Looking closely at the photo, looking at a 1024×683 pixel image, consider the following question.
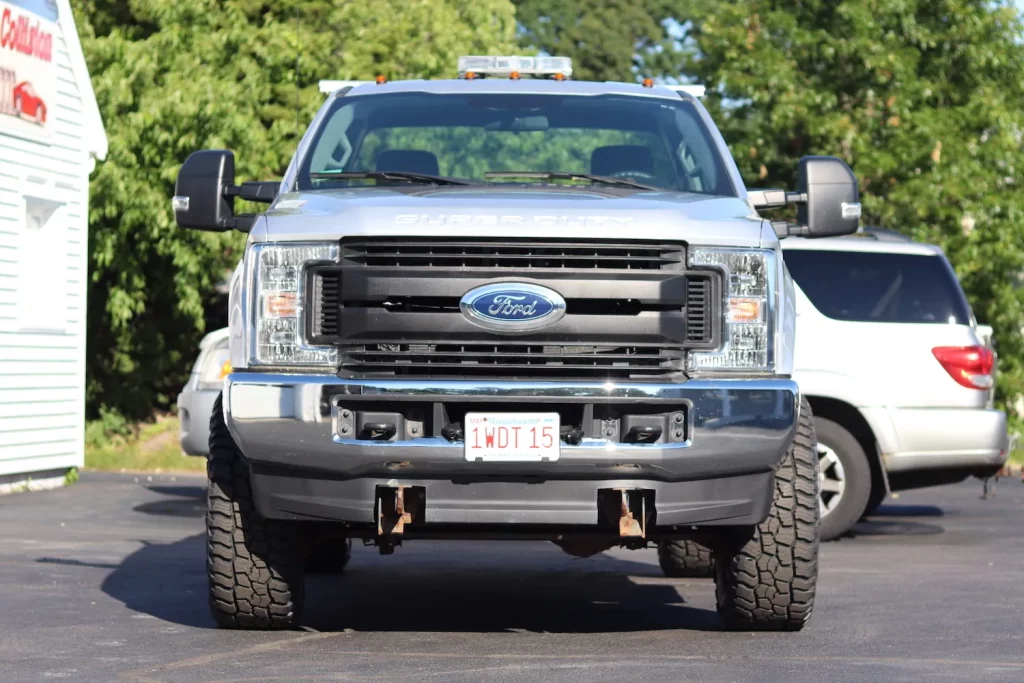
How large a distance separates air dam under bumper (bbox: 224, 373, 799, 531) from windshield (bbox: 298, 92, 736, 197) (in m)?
1.37

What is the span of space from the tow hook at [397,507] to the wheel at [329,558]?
2.99 meters

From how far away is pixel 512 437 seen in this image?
6629mm

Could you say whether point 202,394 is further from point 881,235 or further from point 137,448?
point 137,448

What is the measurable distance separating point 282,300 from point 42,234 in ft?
34.2

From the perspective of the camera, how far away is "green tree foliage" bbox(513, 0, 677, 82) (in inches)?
2670

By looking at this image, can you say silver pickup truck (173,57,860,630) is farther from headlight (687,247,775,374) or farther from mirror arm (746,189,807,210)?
mirror arm (746,189,807,210)

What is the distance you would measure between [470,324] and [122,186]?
14.9 meters

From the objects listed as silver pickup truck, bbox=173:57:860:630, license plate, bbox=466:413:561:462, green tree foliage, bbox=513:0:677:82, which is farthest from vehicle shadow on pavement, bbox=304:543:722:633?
green tree foliage, bbox=513:0:677:82

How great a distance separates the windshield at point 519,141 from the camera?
7.99 metres

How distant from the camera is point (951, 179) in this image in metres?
24.0

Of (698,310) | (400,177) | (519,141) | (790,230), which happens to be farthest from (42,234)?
(698,310)

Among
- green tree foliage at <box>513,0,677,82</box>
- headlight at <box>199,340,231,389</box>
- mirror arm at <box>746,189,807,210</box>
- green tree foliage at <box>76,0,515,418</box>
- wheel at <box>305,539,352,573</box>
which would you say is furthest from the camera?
green tree foliage at <box>513,0,677,82</box>

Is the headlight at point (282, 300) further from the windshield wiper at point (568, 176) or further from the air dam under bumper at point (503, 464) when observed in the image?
the windshield wiper at point (568, 176)

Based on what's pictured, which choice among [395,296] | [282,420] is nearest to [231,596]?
[282,420]
